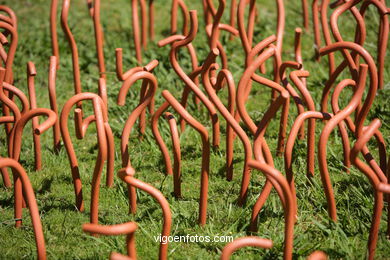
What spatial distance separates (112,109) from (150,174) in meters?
0.86

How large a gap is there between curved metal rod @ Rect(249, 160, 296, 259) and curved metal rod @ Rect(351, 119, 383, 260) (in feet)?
0.94

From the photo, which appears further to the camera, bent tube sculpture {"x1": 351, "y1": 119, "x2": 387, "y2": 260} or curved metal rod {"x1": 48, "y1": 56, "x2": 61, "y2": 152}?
curved metal rod {"x1": 48, "y1": 56, "x2": 61, "y2": 152}

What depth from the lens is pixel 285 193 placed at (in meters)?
2.04

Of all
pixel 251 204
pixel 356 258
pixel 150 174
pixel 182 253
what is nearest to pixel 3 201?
pixel 150 174

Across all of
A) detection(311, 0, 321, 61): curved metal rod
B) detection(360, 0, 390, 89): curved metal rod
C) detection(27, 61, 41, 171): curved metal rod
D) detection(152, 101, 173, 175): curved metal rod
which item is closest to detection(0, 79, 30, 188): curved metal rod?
detection(27, 61, 41, 171): curved metal rod

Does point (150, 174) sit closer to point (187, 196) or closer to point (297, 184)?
point (187, 196)

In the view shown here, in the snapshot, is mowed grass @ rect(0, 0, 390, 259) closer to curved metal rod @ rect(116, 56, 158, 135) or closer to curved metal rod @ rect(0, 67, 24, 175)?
curved metal rod @ rect(116, 56, 158, 135)

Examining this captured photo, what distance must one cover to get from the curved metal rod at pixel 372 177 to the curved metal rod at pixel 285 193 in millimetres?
287

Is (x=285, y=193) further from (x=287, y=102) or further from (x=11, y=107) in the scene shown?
(x=11, y=107)

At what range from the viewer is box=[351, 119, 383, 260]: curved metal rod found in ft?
6.75

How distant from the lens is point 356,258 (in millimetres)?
2346

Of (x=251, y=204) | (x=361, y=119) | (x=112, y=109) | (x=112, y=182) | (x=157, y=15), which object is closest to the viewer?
(x=361, y=119)

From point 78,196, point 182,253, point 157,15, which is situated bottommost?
point 182,253

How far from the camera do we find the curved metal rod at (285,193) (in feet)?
6.55
